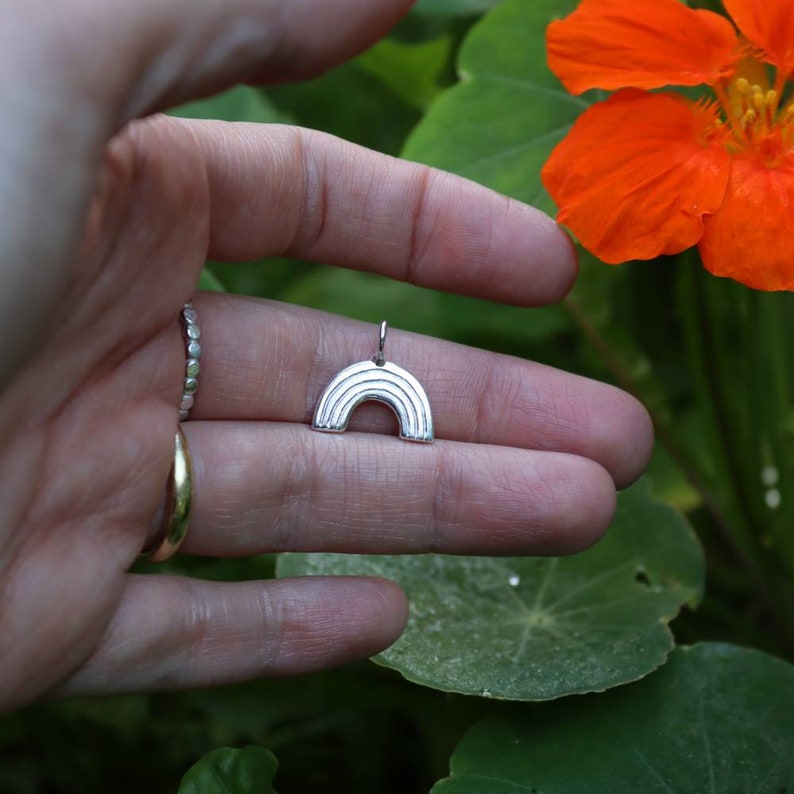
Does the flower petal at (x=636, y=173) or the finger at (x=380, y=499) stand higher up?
the flower petal at (x=636, y=173)

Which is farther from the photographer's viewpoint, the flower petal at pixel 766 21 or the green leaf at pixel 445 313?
the green leaf at pixel 445 313

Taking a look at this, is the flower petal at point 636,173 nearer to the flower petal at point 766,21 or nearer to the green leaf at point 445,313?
the flower petal at point 766,21

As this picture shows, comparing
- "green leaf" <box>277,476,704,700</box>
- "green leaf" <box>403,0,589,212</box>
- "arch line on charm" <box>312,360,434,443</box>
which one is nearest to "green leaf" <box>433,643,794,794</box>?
"green leaf" <box>277,476,704,700</box>

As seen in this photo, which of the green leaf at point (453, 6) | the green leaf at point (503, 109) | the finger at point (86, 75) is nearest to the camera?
the finger at point (86, 75)

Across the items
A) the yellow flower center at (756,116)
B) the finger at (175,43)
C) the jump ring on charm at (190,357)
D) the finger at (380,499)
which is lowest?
the finger at (380,499)

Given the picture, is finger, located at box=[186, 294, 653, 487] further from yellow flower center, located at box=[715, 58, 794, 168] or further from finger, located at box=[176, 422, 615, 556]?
yellow flower center, located at box=[715, 58, 794, 168]

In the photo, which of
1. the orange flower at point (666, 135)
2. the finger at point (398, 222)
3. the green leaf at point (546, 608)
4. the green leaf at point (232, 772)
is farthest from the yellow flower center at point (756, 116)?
the green leaf at point (232, 772)

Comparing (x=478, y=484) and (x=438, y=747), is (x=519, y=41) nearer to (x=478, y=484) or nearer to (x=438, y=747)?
(x=478, y=484)
